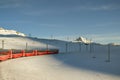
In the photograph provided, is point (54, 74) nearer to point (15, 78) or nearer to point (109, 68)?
point (15, 78)

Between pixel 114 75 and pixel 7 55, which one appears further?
pixel 7 55

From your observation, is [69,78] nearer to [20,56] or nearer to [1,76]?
[1,76]

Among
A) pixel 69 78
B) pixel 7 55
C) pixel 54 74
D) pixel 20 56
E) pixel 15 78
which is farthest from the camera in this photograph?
pixel 20 56

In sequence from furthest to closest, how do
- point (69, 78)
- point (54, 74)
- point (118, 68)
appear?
1. point (118, 68)
2. point (54, 74)
3. point (69, 78)

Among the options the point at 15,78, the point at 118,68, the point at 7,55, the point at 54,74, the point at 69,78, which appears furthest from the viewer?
the point at 7,55

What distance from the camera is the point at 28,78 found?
19578 millimetres

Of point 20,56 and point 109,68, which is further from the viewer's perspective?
point 20,56

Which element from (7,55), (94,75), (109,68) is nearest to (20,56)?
(7,55)

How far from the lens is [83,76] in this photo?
72.0 feet

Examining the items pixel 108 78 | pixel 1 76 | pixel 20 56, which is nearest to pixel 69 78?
pixel 108 78

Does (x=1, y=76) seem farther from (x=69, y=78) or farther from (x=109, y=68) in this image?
(x=109, y=68)

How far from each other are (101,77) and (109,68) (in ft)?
17.6

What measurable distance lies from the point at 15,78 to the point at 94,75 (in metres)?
6.69

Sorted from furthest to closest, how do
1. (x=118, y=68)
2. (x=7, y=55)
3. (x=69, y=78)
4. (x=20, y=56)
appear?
(x=20, y=56)
(x=7, y=55)
(x=118, y=68)
(x=69, y=78)
